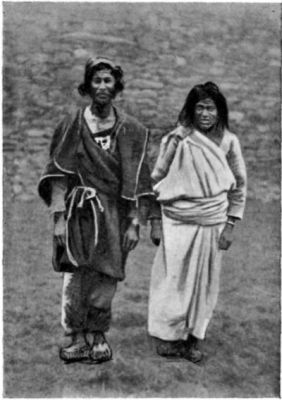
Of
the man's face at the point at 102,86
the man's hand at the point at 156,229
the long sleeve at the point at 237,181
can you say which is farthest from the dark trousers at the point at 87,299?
the man's face at the point at 102,86

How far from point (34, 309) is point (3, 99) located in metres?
1.52

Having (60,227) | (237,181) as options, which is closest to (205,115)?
(237,181)

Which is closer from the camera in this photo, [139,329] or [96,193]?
[96,193]

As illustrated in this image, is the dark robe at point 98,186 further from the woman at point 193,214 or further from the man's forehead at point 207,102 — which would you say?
the man's forehead at point 207,102

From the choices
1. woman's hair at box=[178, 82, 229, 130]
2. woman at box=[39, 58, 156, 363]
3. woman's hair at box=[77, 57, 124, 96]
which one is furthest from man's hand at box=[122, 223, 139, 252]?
woman's hair at box=[77, 57, 124, 96]

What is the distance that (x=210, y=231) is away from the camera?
508cm

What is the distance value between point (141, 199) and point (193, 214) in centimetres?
37

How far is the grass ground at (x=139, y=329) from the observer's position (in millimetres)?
5145

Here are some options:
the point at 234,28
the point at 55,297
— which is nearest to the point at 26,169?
the point at 55,297

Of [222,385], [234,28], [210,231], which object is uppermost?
[234,28]

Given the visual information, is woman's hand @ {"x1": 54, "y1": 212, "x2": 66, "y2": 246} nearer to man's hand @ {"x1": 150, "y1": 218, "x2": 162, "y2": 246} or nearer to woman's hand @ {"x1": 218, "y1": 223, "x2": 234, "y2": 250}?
man's hand @ {"x1": 150, "y1": 218, "x2": 162, "y2": 246}

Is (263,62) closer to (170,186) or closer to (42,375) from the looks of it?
(170,186)

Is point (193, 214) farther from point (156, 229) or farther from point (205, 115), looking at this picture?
point (205, 115)

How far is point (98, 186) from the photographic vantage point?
198 inches
